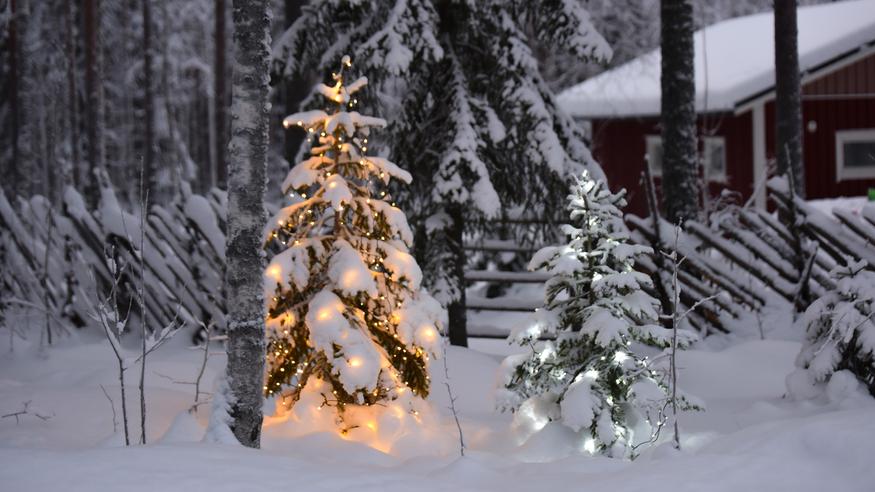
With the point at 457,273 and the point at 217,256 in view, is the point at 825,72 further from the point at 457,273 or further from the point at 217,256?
the point at 217,256

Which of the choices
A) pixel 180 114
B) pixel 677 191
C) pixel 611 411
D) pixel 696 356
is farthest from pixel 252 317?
pixel 180 114

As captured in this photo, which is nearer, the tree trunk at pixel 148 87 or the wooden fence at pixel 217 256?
the wooden fence at pixel 217 256

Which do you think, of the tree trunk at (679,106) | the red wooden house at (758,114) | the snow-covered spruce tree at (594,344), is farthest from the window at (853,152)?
the snow-covered spruce tree at (594,344)

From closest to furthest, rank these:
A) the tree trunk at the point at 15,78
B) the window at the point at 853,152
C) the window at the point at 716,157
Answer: the tree trunk at the point at 15,78 → the window at the point at 853,152 → the window at the point at 716,157

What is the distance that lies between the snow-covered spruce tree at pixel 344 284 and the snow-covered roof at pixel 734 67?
12845mm

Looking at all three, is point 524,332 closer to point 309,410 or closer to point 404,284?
point 404,284

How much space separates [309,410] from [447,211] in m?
3.49

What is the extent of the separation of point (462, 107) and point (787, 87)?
16.1 ft

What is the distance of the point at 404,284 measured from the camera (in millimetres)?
6113

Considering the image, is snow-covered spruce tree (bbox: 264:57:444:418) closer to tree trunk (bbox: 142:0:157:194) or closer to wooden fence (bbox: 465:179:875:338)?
wooden fence (bbox: 465:179:875:338)

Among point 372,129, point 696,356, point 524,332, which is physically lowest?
point 696,356

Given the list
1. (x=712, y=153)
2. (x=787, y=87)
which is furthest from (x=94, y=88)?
(x=712, y=153)

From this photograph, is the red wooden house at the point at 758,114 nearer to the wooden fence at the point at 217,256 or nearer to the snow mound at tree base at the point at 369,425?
the wooden fence at the point at 217,256

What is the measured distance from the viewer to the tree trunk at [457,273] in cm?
872
